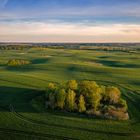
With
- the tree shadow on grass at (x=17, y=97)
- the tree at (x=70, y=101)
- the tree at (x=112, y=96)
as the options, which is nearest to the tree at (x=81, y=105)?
the tree at (x=70, y=101)

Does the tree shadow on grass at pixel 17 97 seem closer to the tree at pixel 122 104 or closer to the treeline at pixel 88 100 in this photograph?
the treeline at pixel 88 100

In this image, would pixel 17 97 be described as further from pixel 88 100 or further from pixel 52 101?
pixel 88 100

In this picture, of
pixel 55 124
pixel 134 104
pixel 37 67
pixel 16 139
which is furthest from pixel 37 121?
pixel 37 67

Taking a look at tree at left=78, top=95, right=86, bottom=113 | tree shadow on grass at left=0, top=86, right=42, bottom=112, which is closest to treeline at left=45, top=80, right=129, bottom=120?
tree at left=78, top=95, right=86, bottom=113

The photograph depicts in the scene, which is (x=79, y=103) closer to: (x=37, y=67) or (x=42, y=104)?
(x=42, y=104)

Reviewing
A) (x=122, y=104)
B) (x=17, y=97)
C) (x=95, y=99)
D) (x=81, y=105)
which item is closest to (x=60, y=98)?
(x=81, y=105)

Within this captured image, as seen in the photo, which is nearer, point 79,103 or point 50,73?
point 79,103

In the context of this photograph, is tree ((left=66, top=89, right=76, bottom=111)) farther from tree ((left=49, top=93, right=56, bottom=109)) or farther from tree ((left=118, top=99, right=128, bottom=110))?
tree ((left=118, top=99, right=128, bottom=110))
